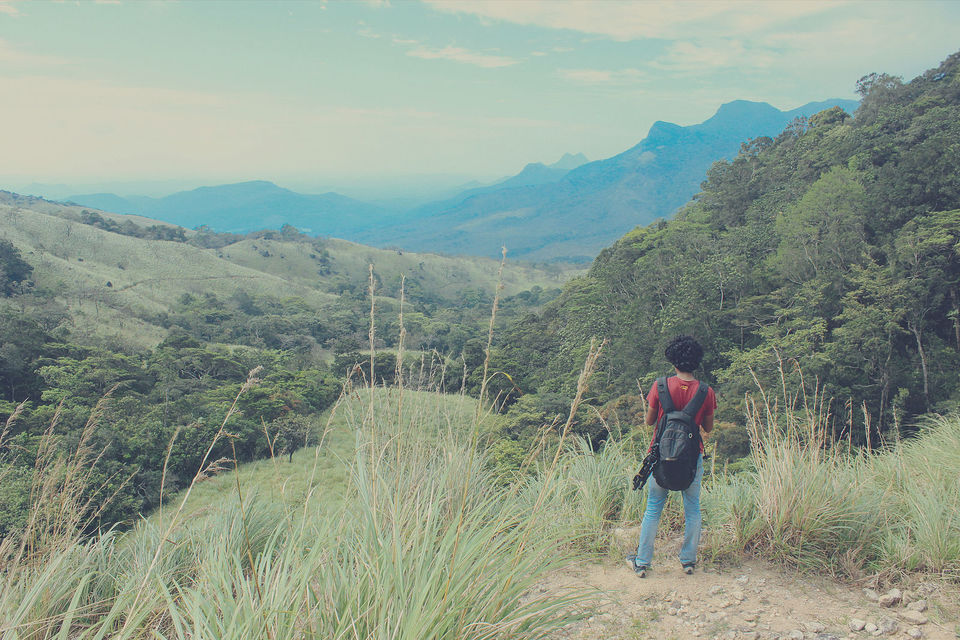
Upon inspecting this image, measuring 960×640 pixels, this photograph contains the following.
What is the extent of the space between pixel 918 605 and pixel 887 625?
253 millimetres

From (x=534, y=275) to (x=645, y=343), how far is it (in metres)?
86.0

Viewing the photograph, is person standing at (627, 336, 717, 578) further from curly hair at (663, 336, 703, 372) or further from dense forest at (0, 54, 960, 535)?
dense forest at (0, 54, 960, 535)

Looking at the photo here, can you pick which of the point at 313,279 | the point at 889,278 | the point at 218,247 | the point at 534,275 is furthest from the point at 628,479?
the point at 534,275

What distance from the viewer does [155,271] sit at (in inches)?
2394

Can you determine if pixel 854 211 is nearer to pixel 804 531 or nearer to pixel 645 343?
pixel 645 343

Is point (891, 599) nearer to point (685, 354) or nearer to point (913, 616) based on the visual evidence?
point (913, 616)

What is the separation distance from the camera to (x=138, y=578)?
7.13 ft

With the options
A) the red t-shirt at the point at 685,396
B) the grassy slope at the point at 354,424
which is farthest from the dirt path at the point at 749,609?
the grassy slope at the point at 354,424

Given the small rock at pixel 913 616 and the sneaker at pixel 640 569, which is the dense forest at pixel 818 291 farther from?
the sneaker at pixel 640 569

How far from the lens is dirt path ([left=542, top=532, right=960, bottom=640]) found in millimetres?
2191

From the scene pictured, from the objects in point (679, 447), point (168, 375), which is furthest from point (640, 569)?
point (168, 375)

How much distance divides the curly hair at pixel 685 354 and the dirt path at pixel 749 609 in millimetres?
1111

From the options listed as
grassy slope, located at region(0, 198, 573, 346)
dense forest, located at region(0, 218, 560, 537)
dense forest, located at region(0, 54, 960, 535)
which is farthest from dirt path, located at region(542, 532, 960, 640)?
grassy slope, located at region(0, 198, 573, 346)

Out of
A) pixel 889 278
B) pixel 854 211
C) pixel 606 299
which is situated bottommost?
pixel 606 299
